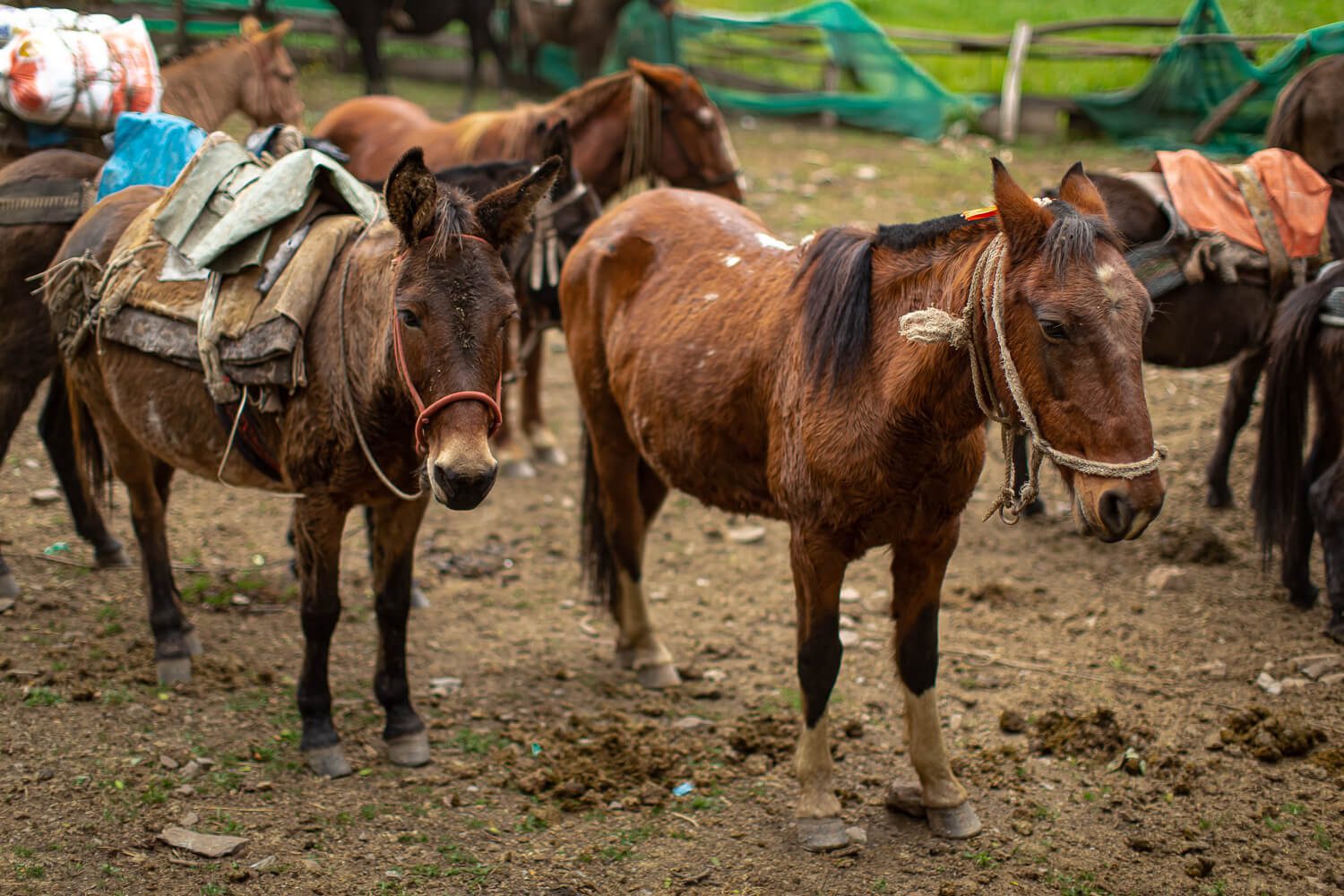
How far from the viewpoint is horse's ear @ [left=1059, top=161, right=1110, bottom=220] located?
2953 mm

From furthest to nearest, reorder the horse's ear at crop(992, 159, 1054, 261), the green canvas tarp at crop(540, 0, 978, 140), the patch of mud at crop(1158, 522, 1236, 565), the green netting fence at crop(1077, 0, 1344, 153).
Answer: the green canvas tarp at crop(540, 0, 978, 140) → the green netting fence at crop(1077, 0, 1344, 153) → the patch of mud at crop(1158, 522, 1236, 565) → the horse's ear at crop(992, 159, 1054, 261)

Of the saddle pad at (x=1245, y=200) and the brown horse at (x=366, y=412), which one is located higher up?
the saddle pad at (x=1245, y=200)

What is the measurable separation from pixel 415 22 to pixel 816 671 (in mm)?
11237

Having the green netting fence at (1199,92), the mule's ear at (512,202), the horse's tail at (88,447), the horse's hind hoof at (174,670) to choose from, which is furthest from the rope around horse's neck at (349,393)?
the green netting fence at (1199,92)

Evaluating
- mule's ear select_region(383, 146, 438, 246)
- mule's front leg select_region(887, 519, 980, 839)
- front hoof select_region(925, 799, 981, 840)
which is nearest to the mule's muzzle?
mule's ear select_region(383, 146, 438, 246)

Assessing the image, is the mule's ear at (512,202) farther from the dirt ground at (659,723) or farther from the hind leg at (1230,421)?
the hind leg at (1230,421)

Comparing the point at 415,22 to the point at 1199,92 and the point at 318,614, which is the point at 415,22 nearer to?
the point at 1199,92

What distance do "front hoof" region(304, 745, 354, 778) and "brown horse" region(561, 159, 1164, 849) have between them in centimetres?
135

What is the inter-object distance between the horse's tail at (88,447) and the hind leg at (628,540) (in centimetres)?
215

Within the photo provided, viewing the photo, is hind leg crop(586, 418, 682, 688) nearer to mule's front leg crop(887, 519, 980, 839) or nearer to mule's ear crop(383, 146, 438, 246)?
mule's front leg crop(887, 519, 980, 839)

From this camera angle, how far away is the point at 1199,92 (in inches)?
398

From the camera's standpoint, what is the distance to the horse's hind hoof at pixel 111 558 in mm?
5375

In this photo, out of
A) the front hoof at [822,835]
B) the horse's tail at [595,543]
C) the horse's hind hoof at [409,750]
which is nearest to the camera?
the front hoof at [822,835]

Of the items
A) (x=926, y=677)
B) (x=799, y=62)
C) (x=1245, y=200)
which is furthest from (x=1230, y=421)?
(x=799, y=62)
